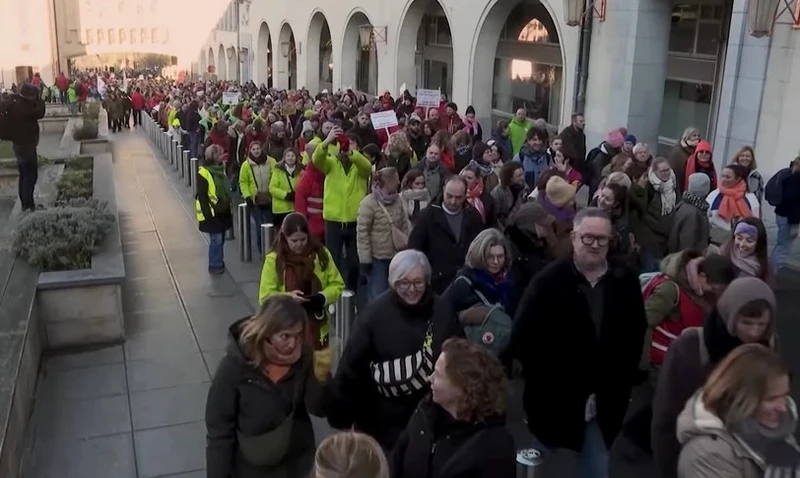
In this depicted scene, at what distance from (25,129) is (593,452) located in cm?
965

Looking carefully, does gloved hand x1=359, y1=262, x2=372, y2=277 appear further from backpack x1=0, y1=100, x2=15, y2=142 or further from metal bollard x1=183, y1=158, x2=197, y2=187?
metal bollard x1=183, y1=158, x2=197, y2=187

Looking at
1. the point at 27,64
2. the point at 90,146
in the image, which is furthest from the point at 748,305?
the point at 27,64

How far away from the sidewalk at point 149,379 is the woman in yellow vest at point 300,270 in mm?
A: 1193

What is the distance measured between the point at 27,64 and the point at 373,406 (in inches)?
2217

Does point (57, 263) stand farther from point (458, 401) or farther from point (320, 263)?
point (458, 401)

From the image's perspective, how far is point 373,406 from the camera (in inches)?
160

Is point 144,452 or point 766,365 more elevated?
point 766,365

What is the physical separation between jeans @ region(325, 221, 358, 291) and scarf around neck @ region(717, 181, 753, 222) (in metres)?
3.81

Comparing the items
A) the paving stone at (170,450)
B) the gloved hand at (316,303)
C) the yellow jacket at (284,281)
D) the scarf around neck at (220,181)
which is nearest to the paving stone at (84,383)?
the paving stone at (170,450)

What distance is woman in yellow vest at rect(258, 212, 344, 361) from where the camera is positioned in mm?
5207

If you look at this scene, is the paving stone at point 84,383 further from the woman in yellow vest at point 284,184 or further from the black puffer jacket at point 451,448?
the black puffer jacket at point 451,448

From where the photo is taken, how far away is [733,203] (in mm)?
7914

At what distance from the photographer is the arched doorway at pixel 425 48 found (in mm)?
24906

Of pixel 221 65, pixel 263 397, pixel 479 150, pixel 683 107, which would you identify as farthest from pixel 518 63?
pixel 221 65
